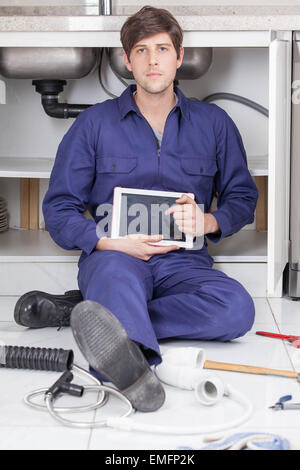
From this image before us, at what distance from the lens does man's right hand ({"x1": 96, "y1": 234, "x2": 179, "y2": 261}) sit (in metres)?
2.17

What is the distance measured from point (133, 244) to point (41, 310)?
0.35 meters

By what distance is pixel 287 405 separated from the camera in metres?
1.65

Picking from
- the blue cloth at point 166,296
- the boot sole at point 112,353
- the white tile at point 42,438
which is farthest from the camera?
the blue cloth at point 166,296

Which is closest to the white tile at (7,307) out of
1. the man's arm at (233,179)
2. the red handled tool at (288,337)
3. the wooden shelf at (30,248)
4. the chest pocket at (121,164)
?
the wooden shelf at (30,248)

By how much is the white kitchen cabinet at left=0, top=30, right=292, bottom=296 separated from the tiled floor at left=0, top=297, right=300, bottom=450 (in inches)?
8.3

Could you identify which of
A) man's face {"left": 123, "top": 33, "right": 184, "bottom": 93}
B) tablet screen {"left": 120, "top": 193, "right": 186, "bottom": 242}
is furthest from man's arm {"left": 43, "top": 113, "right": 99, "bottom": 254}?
man's face {"left": 123, "top": 33, "right": 184, "bottom": 93}

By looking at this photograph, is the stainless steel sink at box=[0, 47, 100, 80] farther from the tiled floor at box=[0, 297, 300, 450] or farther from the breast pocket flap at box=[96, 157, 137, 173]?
the tiled floor at box=[0, 297, 300, 450]

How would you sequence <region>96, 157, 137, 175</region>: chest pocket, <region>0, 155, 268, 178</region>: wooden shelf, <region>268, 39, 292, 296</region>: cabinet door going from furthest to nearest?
<region>0, 155, 268, 178</region>: wooden shelf, <region>96, 157, 137, 175</region>: chest pocket, <region>268, 39, 292, 296</region>: cabinet door

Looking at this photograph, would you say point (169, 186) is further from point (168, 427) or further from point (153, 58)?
point (168, 427)

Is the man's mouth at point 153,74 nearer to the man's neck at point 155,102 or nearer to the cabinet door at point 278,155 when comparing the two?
the man's neck at point 155,102

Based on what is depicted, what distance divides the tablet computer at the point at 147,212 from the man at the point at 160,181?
0.04 metres

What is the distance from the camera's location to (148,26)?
220 cm

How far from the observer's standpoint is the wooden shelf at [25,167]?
2531 millimetres

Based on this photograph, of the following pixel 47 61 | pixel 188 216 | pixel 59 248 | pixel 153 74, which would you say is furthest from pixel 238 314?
pixel 47 61
